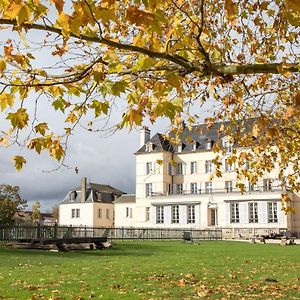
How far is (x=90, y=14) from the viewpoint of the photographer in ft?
14.3

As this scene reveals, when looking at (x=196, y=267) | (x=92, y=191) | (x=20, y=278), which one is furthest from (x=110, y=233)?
(x=92, y=191)

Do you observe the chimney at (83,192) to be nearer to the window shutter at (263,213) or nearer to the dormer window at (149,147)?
the dormer window at (149,147)

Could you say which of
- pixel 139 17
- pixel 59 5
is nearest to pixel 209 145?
pixel 59 5

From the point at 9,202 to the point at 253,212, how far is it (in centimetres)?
2925

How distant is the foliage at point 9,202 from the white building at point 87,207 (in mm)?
20081

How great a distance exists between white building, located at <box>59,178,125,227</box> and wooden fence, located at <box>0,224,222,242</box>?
31.4 meters

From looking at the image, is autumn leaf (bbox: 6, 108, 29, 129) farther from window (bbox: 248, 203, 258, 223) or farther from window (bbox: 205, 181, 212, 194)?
window (bbox: 205, 181, 212, 194)

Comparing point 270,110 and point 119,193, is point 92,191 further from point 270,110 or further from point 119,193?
point 270,110

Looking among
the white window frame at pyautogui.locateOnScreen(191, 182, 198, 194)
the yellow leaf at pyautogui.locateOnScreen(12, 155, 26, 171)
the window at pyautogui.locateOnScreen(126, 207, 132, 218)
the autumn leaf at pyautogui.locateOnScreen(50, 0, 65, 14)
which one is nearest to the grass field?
the yellow leaf at pyautogui.locateOnScreen(12, 155, 26, 171)

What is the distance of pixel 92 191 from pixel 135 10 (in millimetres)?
76060

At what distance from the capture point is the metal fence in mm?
28922

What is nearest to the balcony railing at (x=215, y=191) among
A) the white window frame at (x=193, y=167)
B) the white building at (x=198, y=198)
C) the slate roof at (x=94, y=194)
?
the white building at (x=198, y=198)

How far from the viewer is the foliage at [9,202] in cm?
5523

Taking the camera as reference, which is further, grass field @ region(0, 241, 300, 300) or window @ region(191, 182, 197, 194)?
window @ region(191, 182, 197, 194)
